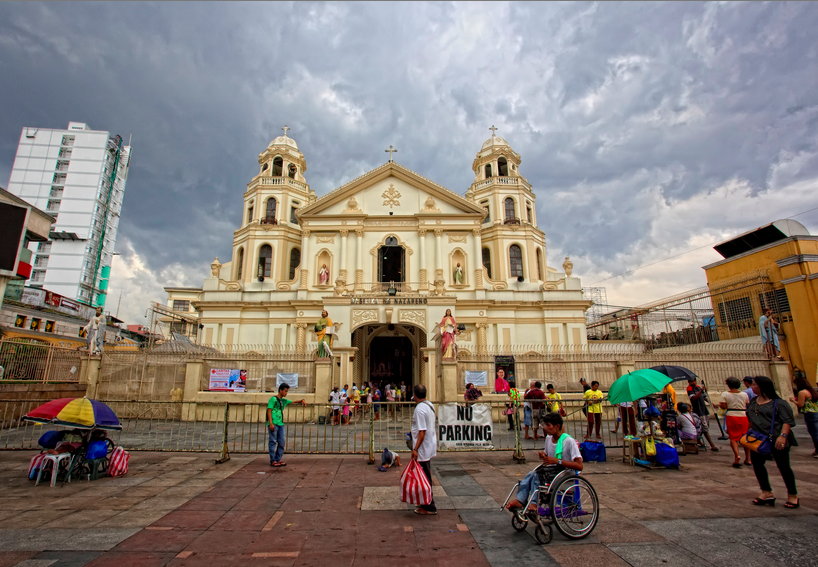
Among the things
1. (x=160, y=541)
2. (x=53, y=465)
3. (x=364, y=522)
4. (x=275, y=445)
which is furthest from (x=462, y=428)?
(x=53, y=465)

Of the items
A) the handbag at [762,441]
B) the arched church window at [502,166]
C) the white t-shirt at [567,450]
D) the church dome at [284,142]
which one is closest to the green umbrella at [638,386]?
the handbag at [762,441]

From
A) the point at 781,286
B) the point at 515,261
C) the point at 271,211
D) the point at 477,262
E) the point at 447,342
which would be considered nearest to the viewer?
the point at 447,342

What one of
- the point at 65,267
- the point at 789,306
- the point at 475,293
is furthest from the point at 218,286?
the point at 65,267

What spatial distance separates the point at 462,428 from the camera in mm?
9094

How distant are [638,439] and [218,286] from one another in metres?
27.3

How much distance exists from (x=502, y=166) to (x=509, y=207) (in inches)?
149

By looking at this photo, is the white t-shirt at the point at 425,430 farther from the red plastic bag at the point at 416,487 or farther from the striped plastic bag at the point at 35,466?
the striped plastic bag at the point at 35,466

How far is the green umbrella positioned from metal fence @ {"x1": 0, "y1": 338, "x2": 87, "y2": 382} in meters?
17.9

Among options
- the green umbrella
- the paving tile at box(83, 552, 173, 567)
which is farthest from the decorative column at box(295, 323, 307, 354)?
the paving tile at box(83, 552, 173, 567)

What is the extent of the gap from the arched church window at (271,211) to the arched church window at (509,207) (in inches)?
671

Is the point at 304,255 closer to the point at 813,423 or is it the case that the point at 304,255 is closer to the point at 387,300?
the point at 387,300

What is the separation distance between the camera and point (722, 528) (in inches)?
192

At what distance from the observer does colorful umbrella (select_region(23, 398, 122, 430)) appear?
7.00 meters

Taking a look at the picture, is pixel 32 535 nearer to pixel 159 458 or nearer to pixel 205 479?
pixel 205 479
